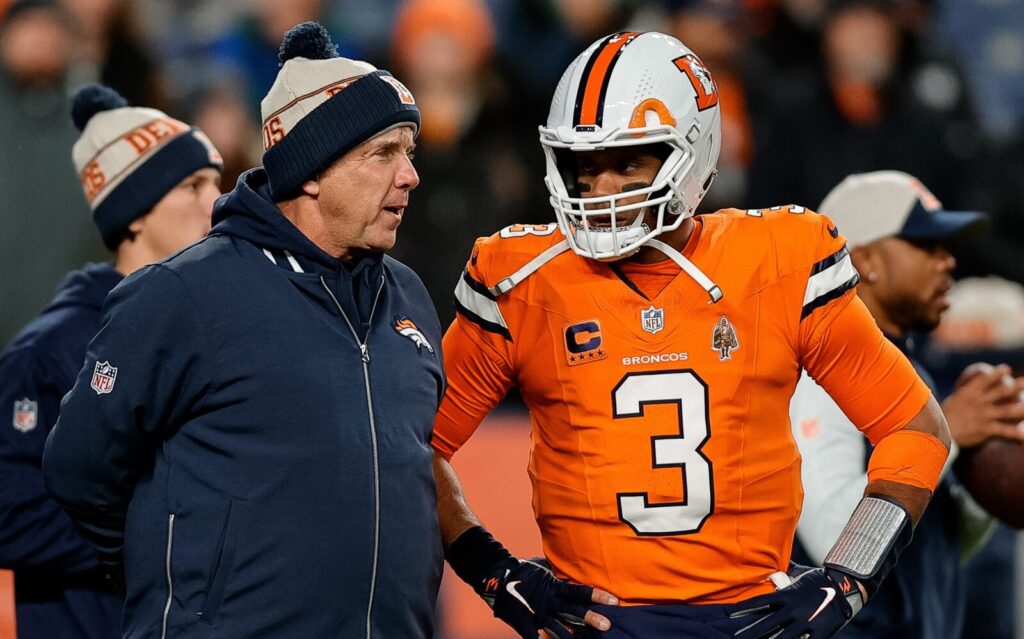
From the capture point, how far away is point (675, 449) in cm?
245

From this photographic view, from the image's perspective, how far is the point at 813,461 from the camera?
327cm

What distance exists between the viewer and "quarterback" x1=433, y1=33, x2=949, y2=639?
2.43 metres

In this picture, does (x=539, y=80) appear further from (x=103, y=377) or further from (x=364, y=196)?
(x=103, y=377)

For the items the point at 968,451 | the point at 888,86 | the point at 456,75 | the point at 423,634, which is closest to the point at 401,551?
the point at 423,634

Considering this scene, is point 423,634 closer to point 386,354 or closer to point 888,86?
point 386,354

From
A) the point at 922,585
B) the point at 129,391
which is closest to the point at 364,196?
the point at 129,391

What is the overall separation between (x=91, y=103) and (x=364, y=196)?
1.25m

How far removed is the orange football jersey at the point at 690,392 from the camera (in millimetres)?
2441

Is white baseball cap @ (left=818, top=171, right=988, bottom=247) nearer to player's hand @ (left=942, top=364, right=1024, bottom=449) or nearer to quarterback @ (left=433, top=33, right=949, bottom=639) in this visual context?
player's hand @ (left=942, top=364, right=1024, bottom=449)

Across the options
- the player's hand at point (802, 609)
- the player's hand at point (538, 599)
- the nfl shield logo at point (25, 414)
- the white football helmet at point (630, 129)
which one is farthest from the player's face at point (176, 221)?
the player's hand at point (802, 609)

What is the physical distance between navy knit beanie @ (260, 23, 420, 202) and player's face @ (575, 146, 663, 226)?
324mm

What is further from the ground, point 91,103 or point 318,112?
point 318,112

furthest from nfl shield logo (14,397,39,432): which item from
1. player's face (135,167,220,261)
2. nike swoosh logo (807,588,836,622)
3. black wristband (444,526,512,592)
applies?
nike swoosh logo (807,588,836,622)

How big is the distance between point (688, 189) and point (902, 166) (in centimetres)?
331
